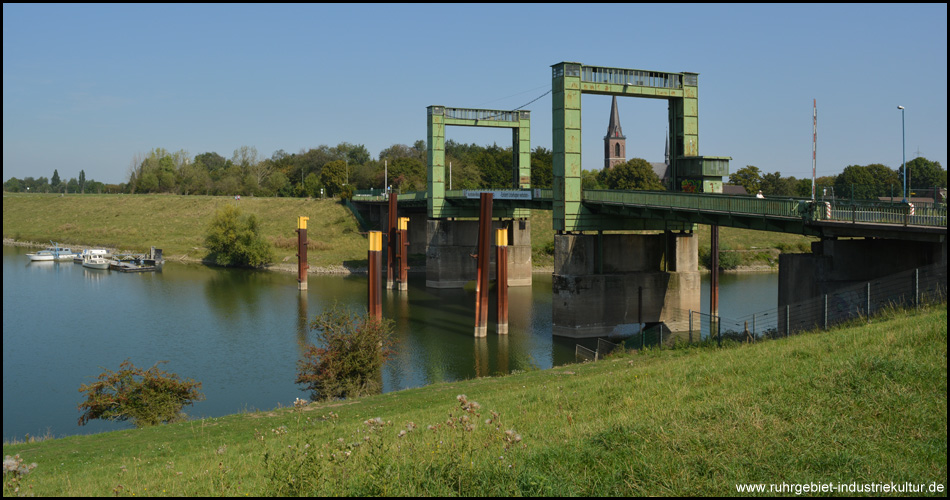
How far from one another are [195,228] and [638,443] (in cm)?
9940

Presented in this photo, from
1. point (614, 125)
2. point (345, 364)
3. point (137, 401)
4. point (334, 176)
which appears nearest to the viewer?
point (137, 401)

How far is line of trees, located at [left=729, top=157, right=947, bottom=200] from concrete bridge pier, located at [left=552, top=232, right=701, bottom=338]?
8178 millimetres

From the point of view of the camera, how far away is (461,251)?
67125 mm

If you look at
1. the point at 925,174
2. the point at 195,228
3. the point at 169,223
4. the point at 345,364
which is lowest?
the point at 345,364

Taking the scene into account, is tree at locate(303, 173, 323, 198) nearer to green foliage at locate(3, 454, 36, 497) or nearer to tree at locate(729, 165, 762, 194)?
tree at locate(729, 165, 762, 194)

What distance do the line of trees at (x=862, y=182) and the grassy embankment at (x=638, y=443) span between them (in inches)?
614

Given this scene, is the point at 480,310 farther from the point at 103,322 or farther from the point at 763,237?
the point at 763,237

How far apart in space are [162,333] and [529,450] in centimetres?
3602

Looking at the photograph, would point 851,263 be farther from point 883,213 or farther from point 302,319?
point 302,319

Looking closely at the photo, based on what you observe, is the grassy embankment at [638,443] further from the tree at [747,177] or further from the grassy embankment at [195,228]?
the tree at [747,177]

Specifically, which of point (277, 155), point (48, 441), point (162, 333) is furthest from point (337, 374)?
point (277, 155)

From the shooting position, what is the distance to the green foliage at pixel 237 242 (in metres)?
78.2

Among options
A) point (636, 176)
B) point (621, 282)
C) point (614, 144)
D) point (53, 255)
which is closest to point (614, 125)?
point (614, 144)

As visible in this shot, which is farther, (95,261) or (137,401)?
(95,261)
